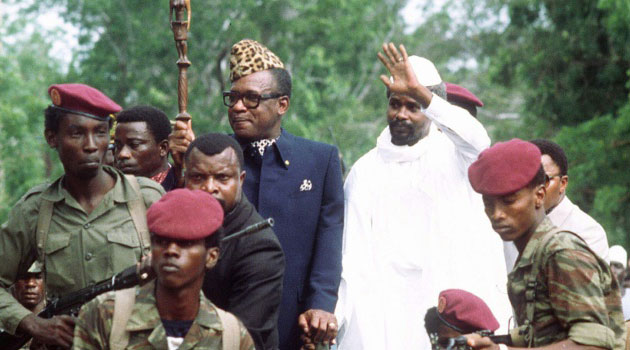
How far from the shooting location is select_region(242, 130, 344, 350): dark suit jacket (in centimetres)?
646

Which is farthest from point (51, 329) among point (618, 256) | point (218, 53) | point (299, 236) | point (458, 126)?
point (218, 53)

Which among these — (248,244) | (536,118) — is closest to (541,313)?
(248,244)

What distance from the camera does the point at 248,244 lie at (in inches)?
214

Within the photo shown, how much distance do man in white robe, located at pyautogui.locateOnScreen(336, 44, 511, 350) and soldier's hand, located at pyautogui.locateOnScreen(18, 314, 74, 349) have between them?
2065mm

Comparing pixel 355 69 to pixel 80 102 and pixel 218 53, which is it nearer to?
pixel 218 53

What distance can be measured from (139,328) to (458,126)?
2591 mm

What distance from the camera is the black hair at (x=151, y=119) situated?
7.47m

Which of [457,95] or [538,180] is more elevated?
[457,95]

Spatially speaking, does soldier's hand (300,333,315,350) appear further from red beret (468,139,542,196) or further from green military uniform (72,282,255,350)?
red beret (468,139,542,196)

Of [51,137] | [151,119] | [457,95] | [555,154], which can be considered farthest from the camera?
[457,95]

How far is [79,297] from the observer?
5402 millimetres

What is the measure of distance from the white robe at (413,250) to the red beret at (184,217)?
2221 millimetres

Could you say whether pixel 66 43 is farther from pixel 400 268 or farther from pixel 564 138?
pixel 400 268

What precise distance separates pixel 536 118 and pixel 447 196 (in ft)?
57.8
